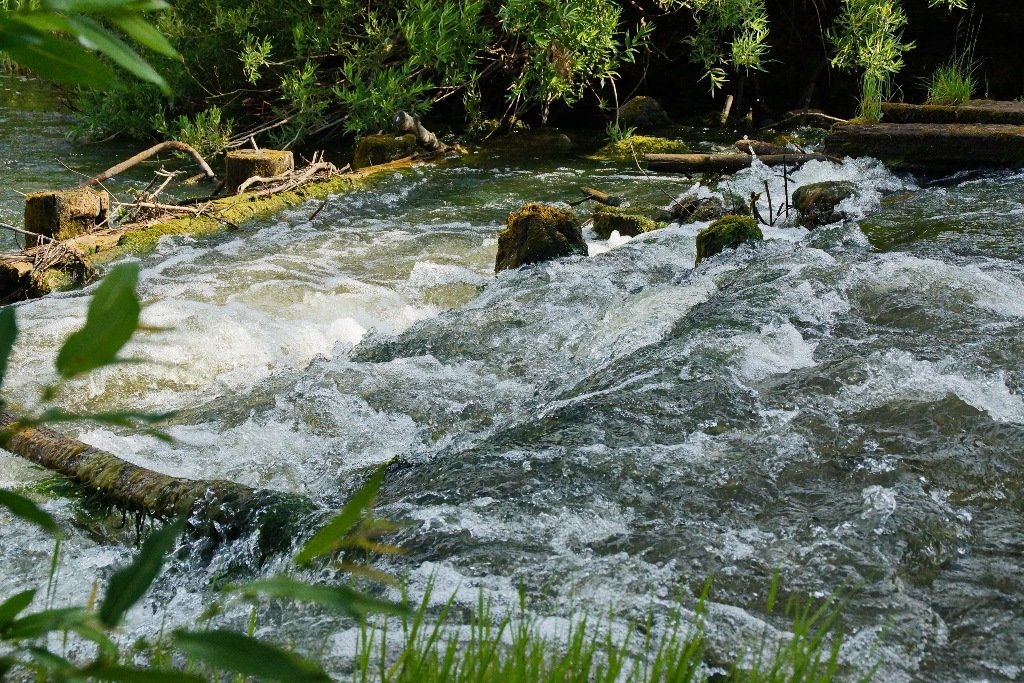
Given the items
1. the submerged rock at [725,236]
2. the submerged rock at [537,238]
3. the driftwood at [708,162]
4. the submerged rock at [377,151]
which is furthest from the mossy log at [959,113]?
the submerged rock at [377,151]

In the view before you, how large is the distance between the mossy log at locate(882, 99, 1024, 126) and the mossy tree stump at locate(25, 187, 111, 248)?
7.66 m

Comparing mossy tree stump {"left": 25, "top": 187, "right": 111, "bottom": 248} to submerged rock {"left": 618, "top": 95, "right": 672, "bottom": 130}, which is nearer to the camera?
mossy tree stump {"left": 25, "top": 187, "right": 111, "bottom": 248}

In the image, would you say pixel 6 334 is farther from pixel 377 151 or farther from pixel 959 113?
pixel 377 151

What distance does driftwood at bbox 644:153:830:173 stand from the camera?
33.9ft

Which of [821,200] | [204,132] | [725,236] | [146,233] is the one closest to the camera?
[725,236]

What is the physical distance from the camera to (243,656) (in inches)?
24.3

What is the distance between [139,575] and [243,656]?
110 mm

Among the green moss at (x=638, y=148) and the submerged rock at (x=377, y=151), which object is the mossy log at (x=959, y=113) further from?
the submerged rock at (x=377, y=151)

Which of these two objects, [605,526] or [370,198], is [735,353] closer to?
[605,526]

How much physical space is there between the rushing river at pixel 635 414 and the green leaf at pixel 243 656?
0.63ft

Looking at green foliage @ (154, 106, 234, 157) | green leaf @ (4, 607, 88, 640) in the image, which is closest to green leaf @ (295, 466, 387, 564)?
green leaf @ (4, 607, 88, 640)

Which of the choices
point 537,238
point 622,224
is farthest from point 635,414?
point 622,224

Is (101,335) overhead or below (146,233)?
overhead

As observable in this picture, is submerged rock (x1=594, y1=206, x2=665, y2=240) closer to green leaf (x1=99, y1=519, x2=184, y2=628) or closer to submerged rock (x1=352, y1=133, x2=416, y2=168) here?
submerged rock (x1=352, y1=133, x2=416, y2=168)
